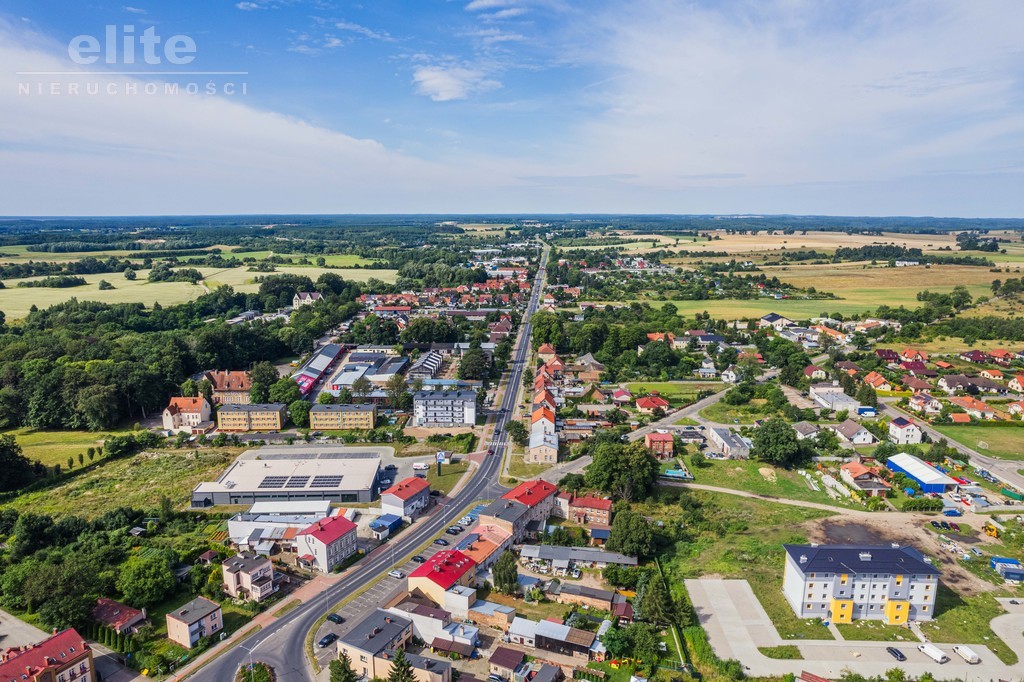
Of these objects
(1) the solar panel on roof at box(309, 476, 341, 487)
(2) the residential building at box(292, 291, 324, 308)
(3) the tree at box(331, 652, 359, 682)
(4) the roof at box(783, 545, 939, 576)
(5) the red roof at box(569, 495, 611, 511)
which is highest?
(2) the residential building at box(292, 291, 324, 308)

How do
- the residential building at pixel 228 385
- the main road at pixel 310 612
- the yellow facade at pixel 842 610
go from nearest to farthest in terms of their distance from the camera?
1. the main road at pixel 310 612
2. the yellow facade at pixel 842 610
3. the residential building at pixel 228 385

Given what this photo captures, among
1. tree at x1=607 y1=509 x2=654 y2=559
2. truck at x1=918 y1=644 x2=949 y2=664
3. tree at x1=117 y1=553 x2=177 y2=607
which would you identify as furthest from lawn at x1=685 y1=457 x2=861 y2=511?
tree at x1=117 y1=553 x2=177 y2=607

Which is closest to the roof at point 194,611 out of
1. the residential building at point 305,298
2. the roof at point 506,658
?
the roof at point 506,658

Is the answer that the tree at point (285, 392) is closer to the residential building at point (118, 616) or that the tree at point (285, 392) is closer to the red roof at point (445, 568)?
the residential building at point (118, 616)

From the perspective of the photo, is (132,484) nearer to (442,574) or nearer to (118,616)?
(118,616)

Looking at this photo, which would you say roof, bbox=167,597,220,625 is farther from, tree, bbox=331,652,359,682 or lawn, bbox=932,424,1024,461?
lawn, bbox=932,424,1024,461

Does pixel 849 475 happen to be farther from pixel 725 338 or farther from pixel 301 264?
pixel 301 264
